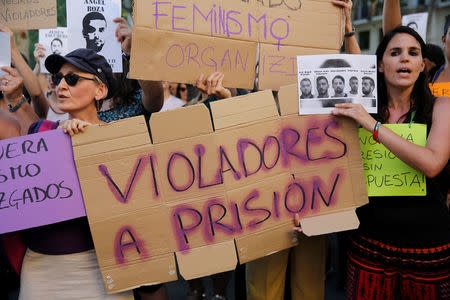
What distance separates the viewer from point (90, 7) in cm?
220

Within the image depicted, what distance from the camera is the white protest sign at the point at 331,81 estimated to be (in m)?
1.82

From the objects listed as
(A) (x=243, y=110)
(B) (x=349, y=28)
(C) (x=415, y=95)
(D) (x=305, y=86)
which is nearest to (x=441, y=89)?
(C) (x=415, y=95)

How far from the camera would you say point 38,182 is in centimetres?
158

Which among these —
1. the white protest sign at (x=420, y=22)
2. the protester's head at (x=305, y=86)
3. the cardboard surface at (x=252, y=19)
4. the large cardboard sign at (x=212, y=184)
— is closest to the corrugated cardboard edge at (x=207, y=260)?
the large cardboard sign at (x=212, y=184)

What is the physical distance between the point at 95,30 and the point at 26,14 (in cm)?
37

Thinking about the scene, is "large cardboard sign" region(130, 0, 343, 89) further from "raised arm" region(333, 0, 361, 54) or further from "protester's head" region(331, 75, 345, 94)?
"protester's head" region(331, 75, 345, 94)

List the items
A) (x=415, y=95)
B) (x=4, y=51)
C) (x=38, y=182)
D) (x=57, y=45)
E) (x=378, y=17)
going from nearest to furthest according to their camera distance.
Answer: (x=38, y=182)
(x=415, y=95)
(x=4, y=51)
(x=57, y=45)
(x=378, y=17)

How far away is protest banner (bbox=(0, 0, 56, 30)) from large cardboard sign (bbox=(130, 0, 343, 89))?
28.6 inches

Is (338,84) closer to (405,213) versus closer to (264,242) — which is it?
(405,213)

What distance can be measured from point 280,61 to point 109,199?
3.59 feet

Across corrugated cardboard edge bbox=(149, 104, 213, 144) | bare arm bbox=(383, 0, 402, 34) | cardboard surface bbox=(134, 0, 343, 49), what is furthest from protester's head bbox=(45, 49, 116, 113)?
bare arm bbox=(383, 0, 402, 34)

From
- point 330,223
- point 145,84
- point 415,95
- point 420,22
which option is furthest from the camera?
point 420,22

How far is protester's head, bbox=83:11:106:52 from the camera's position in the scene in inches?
86.9

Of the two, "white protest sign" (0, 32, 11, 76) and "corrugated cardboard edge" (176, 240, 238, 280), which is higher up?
"white protest sign" (0, 32, 11, 76)
